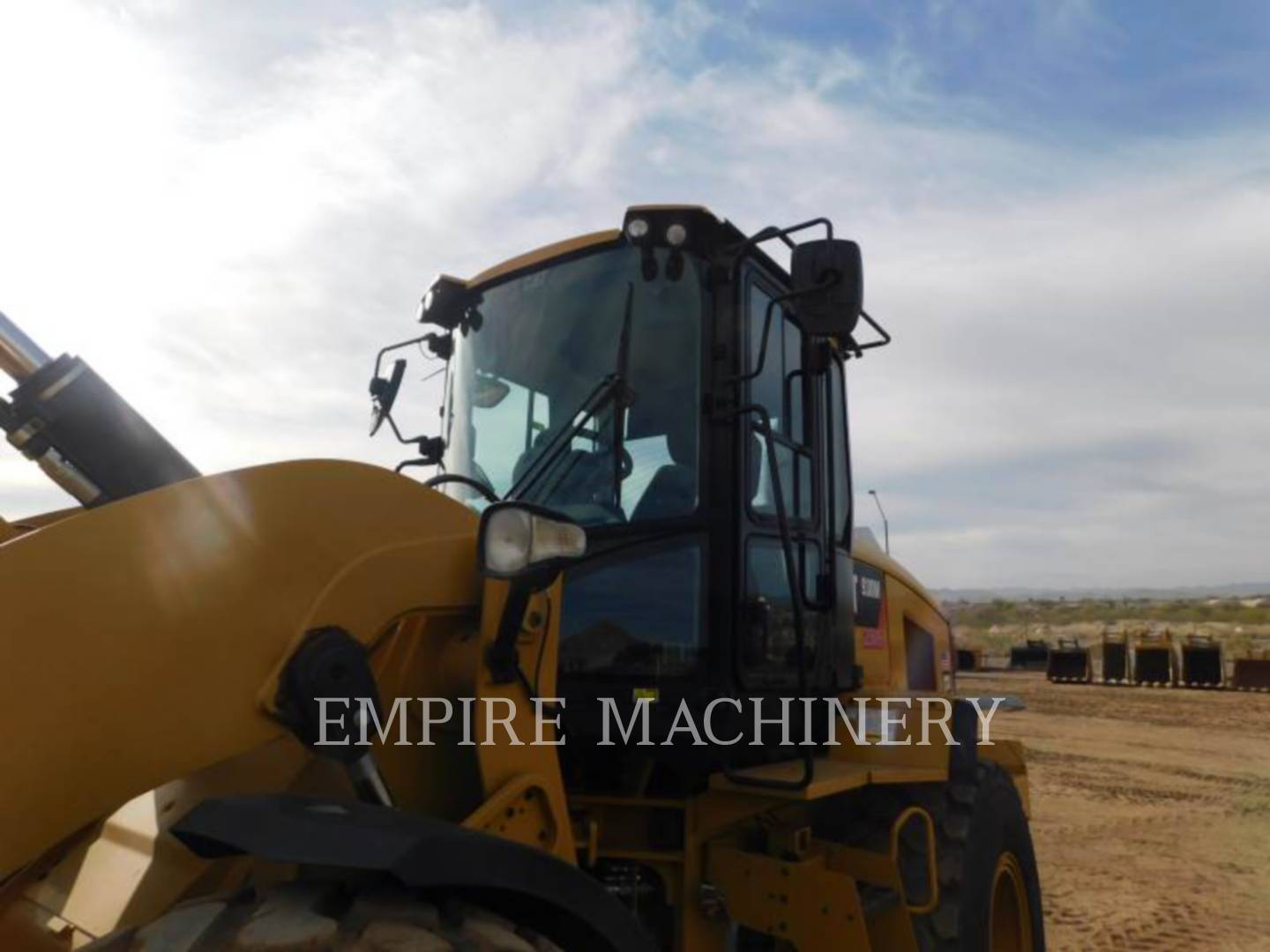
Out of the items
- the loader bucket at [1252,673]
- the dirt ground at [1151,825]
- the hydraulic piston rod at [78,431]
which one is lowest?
the dirt ground at [1151,825]

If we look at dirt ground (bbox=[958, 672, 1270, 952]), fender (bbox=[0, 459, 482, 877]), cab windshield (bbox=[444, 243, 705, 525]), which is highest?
cab windshield (bbox=[444, 243, 705, 525])

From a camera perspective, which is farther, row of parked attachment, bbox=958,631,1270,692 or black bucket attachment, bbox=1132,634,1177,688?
black bucket attachment, bbox=1132,634,1177,688

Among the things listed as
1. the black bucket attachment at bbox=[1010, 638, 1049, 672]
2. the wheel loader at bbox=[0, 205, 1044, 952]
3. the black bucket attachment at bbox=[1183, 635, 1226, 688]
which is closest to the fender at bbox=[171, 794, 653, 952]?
the wheel loader at bbox=[0, 205, 1044, 952]

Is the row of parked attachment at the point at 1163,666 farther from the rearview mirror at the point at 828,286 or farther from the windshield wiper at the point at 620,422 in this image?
the windshield wiper at the point at 620,422

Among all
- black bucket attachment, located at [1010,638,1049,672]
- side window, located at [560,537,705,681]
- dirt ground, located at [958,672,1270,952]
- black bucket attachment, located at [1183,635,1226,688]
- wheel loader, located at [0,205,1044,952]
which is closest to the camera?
wheel loader, located at [0,205,1044,952]

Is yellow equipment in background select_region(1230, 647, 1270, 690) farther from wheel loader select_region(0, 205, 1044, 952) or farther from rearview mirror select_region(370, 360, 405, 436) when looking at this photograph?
rearview mirror select_region(370, 360, 405, 436)

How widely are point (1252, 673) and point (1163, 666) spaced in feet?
6.07

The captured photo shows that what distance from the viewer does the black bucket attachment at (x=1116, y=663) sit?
23.7 m

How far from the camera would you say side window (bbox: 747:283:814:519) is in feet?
10.8

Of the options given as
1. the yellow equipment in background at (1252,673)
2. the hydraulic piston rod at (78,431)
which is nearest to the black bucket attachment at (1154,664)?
the yellow equipment in background at (1252,673)

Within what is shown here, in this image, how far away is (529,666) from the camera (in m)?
2.32

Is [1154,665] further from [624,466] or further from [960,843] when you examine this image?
[624,466]

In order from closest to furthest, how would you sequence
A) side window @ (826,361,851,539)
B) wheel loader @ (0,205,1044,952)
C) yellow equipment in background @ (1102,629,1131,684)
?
wheel loader @ (0,205,1044,952) < side window @ (826,361,851,539) < yellow equipment in background @ (1102,629,1131,684)

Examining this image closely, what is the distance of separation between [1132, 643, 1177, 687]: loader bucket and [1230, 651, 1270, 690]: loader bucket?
1.38m
